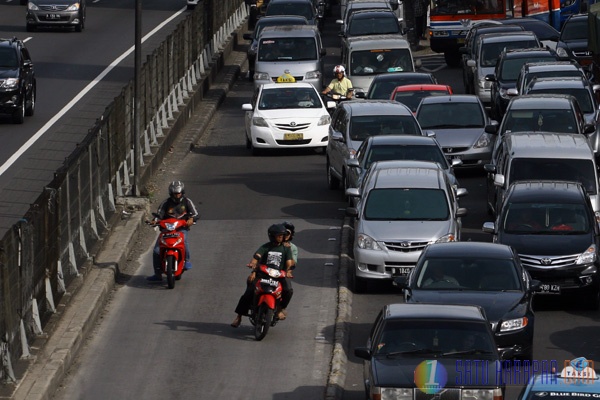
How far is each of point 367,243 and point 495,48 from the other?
62.8ft

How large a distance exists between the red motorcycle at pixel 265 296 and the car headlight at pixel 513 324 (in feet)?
9.93

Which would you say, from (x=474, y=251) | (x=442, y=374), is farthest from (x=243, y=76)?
(x=442, y=374)

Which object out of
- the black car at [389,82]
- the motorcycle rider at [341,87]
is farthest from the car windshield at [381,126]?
the motorcycle rider at [341,87]

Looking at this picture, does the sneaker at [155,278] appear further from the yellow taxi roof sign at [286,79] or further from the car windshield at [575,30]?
the car windshield at [575,30]

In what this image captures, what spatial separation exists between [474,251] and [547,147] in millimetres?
6966

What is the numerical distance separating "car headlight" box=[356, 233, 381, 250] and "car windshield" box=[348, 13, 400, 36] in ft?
86.6

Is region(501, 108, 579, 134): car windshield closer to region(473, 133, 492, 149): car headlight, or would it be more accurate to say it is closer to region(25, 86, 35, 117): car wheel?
region(473, 133, 492, 149): car headlight

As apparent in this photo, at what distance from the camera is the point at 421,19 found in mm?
57219

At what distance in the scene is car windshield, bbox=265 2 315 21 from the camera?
55250 millimetres

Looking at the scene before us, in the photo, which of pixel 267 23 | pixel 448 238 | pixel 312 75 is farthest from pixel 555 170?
pixel 267 23

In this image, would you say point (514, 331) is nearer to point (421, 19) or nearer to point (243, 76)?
point (243, 76)

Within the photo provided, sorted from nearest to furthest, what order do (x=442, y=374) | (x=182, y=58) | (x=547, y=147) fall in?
(x=442, y=374) → (x=547, y=147) → (x=182, y=58)

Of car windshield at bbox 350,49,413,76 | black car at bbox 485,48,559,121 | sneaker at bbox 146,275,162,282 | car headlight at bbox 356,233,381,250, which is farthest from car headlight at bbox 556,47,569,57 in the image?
sneaker at bbox 146,275,162,282

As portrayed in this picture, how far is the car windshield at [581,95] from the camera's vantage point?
109 feet
